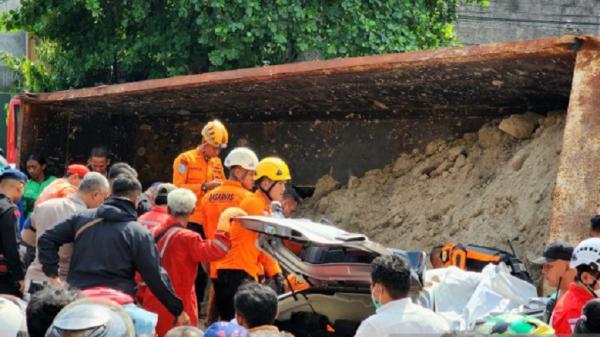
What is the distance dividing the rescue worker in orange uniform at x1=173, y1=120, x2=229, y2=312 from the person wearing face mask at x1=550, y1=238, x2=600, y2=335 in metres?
4.91

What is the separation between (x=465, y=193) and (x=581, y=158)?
9.52 feet

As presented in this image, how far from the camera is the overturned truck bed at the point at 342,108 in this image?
851cm

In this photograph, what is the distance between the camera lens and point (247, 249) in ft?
31.0

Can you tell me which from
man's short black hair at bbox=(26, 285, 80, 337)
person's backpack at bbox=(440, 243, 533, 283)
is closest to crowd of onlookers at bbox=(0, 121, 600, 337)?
man's short black hair at bbox=(26, 285, 80, 337)

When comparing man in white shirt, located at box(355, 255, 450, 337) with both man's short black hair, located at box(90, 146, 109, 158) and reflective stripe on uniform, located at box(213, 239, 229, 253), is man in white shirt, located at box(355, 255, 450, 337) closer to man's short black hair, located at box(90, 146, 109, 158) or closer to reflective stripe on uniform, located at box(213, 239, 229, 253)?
reflective stripe on uniform, located at box(213, 239, 229, 253)

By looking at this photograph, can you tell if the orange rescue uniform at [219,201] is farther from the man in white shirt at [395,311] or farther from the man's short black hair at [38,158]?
the man in white shirt at [395,311]

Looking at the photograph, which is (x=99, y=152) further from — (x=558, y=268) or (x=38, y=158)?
(x=558, y=268)

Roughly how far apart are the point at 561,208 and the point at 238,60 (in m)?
9.60

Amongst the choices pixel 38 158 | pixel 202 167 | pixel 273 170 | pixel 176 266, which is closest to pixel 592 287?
pixel 176 266

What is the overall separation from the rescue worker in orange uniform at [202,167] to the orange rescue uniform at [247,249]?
5.93 ft

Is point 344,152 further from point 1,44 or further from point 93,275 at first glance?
point 1,44

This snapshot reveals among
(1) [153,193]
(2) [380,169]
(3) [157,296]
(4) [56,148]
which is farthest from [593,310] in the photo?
(4) [56,148]

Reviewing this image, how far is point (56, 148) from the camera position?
1412 cm

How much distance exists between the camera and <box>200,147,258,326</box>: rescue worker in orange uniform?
10055mm
